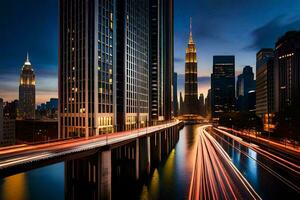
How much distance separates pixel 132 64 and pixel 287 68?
105 m

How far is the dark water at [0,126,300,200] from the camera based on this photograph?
48.4 meters

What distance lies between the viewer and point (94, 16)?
76.4m

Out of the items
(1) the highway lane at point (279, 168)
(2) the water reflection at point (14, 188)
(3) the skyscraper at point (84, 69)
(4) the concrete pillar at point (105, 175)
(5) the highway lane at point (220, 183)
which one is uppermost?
(3) the skyscraper at point (84, 69)

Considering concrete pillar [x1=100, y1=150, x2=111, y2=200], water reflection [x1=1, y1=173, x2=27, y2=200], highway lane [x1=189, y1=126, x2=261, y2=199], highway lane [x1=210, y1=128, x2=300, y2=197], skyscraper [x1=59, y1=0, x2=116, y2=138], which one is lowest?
water reflection [x1=1, y1=173, x2=27, y2=200]

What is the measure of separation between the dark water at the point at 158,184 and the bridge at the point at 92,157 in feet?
15.2

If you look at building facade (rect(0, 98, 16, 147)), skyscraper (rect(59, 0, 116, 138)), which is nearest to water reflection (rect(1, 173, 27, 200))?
skyscraper (rect(59, 0, 116, 138))

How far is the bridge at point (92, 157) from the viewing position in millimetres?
27595

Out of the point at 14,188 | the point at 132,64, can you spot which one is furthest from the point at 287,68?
the point at 14,188

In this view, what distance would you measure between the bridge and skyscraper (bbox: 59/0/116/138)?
47.9 ft

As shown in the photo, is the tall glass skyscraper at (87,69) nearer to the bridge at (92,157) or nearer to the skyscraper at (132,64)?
the skyscraper at (132,64)

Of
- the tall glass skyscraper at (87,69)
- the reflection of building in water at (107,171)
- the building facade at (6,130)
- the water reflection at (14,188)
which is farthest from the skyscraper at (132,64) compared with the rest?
the building facade at (6,130)

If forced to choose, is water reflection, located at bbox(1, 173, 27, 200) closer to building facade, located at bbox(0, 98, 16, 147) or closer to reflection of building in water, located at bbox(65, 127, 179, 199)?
reflection of building in water, located at bbox(65, 127, 179, 199)

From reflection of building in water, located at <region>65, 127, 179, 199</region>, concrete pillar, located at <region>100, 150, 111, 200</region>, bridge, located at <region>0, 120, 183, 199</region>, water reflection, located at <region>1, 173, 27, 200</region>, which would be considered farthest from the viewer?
water reflection, located at <region>1, 173, 27, 200</region>

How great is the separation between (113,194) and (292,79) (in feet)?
464
